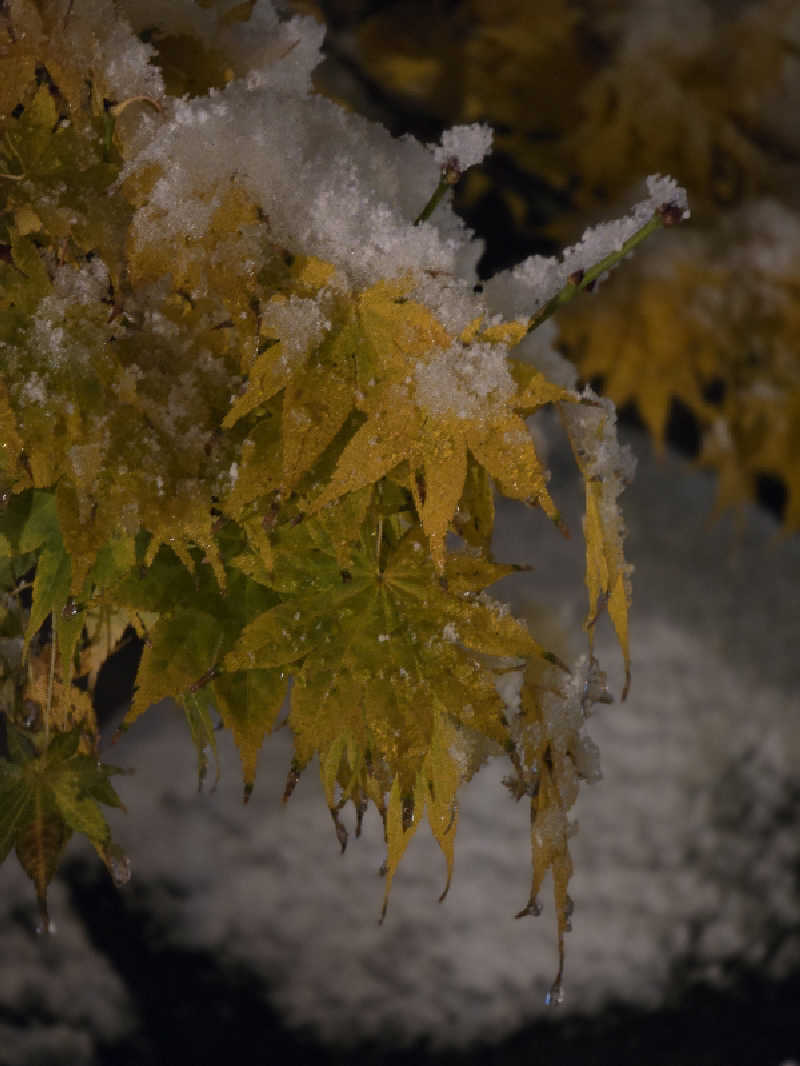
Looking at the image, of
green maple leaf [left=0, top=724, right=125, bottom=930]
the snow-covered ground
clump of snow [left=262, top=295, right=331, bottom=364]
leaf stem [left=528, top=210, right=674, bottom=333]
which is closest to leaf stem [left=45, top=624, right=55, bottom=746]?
green maple leaf [left=0, top=724, right=125, bottom=930]

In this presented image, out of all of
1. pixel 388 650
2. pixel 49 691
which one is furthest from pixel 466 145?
pixel 49 691

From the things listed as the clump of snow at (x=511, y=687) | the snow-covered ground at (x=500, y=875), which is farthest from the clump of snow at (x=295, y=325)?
the snow-covered ground at (x=500, y=875)

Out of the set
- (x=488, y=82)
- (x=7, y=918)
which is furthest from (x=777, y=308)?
(x=7, y=918)

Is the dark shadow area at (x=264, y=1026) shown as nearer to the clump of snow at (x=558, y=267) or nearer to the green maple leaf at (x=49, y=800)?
the green maple leaf at (x=49, y=800)

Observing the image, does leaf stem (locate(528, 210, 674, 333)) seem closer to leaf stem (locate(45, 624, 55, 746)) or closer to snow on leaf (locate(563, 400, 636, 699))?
snow on leaf (locate(563, 400, 636, 699))

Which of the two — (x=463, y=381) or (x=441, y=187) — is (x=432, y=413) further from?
(x=441, y=187)
